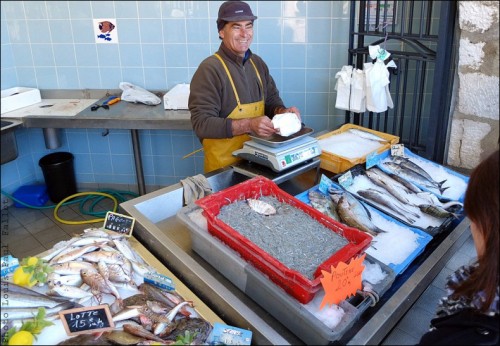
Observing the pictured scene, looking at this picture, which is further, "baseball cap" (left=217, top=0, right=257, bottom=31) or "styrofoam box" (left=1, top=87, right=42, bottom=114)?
"styrofoam box" (left=1, top=87, right=42, bottom=114)

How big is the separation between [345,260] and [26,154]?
173 inches

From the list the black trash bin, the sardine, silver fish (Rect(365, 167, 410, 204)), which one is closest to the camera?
the sardine

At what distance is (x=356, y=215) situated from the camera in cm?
188

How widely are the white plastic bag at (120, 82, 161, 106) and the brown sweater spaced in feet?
5.94

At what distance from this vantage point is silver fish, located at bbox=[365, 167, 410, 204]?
214 cm

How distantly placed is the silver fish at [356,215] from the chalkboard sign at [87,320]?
1014mm

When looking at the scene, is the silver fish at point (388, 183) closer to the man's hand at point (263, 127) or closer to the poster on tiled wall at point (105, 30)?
the man's hand at point (263, 127)

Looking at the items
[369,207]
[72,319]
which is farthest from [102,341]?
[369,207]

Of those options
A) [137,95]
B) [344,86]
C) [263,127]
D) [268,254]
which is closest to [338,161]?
[263,127]

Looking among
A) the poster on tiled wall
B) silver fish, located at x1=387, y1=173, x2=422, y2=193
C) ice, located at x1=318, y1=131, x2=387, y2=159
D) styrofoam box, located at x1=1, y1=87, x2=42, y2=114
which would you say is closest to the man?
ice, located at x1=318, y1=131, x2=387, y2=159

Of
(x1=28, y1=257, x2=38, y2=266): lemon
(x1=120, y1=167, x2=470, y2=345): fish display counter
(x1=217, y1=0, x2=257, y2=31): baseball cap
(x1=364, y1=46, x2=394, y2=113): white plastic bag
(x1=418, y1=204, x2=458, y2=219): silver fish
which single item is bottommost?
(x1=120, y1=167, x2=470, y2=345): fish display counter

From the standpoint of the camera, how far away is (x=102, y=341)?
1.32 metres

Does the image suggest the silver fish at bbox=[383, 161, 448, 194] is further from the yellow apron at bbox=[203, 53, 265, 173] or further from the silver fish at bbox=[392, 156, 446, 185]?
the yellow apron at bbox=[203, 53, 265, 173]

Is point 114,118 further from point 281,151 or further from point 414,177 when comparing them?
point 414,177
